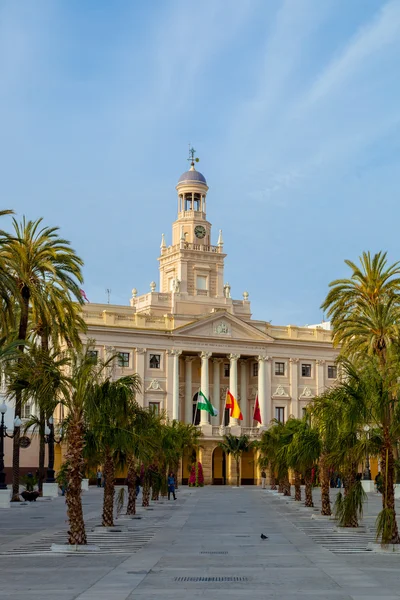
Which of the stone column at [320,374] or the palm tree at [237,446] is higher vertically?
the stone column at [320,374]

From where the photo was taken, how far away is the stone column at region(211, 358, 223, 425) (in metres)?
99.0

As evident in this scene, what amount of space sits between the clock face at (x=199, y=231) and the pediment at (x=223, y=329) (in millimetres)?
10818

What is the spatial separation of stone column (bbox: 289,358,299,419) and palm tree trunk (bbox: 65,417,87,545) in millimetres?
76378

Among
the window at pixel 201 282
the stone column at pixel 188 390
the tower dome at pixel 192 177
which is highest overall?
the tower dome at pixel 192 177

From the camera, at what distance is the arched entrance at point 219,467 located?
97625mm

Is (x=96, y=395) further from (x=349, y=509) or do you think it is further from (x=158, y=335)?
(x=158, y=335)

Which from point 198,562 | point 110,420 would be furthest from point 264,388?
point 198,562

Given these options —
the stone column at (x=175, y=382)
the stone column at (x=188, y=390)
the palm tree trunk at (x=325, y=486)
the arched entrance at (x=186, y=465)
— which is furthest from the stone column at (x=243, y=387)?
the palm tree trunk at (x=325, y=486)

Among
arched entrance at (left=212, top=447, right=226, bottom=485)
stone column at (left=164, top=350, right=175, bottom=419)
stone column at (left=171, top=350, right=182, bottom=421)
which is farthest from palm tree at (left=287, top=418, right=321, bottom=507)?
arched entrance at (left=212, top=447, right=226, bottom=485)

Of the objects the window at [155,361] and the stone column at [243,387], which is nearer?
the window at [155,361]

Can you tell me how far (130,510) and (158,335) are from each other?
181ft

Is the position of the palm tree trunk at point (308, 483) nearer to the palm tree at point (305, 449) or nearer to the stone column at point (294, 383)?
the palm tree at point (305, 449)

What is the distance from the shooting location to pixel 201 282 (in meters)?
101

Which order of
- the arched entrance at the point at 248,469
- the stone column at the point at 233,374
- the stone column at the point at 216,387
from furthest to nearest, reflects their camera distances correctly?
the stone column at the point at 216,387 < the arched entrance at the point at 248,469 < the stone column at the point at 233,374
